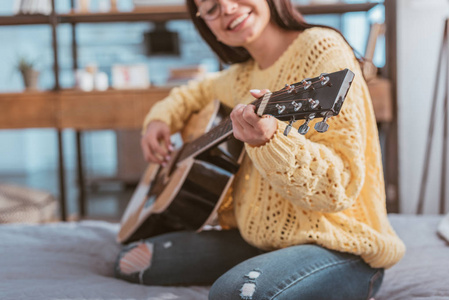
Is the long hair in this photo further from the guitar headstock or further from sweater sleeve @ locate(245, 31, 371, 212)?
the guitar headstock

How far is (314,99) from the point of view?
584 millimetres

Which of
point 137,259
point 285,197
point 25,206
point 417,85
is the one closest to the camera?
point 285,197

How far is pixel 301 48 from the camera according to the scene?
3.21 ft

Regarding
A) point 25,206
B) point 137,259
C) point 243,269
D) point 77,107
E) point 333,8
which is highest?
point 333,8

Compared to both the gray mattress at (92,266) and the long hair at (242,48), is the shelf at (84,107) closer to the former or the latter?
the gray mattress at (92,266)

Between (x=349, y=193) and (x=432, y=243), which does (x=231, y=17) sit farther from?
(x=432, y=243)

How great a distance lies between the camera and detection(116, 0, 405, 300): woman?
0.78 meters

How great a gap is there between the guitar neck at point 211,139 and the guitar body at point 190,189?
16 millimetres

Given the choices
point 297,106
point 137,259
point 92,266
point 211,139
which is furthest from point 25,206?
point 297,106

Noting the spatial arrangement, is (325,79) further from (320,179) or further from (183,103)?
(183,103)

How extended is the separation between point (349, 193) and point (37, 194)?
2395 mm

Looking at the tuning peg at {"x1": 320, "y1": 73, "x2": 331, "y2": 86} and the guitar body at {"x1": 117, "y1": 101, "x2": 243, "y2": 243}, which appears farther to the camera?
the guitar body at {"x1": 117, "y1": 101, "x2": 243, "y2": 243}

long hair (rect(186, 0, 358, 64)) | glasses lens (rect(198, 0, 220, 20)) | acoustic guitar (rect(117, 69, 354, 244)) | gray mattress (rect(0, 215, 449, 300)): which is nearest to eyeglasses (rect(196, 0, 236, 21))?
glasses lens (rect(198, 0, 220, 20))

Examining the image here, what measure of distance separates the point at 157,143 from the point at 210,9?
42 centimetres
